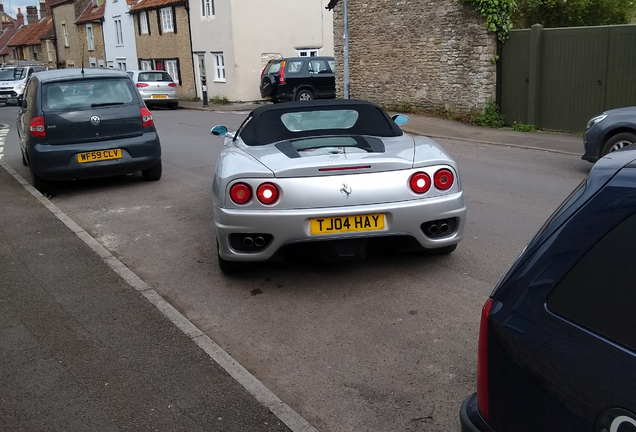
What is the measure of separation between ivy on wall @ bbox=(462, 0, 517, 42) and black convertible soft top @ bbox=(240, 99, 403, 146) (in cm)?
1108

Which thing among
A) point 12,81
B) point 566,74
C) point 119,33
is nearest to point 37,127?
point 566,74

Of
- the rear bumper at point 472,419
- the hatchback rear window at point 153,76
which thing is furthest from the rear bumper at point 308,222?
the hatchback rear window at point 153,76

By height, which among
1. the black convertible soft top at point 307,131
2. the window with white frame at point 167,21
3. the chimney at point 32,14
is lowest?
the black convertible soft top at point 307,131

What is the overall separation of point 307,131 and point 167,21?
32536 millimetres

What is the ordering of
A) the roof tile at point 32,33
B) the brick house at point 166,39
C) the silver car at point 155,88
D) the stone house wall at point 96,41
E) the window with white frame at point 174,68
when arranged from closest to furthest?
1. the silver car at point 155,88
2. the brick house at point 166,39
3. the window with white frame at point 174,68
4. the stone house wall at point 96,41
5. the roof tile at point 32,33

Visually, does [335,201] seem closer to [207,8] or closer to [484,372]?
[484,372]

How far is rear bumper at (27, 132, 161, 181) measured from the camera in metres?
9.41

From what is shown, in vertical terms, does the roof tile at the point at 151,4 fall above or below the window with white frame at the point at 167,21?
above

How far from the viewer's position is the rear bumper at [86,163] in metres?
9.41

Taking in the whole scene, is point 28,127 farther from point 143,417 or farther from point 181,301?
point 143,417

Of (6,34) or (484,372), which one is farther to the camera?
(6,34)

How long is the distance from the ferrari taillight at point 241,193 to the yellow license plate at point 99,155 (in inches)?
198

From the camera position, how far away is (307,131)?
633cm

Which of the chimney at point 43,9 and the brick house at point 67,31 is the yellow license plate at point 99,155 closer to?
the brick house at point 67,31
